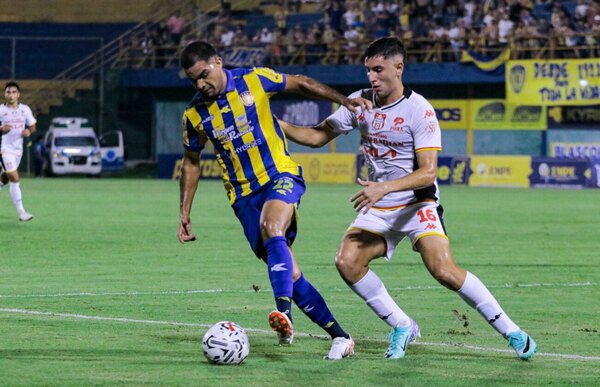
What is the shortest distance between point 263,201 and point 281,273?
74 centimetres

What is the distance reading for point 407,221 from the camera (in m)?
9.16

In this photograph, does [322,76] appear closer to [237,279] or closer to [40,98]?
[40,98]

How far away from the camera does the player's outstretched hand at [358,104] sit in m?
8.98

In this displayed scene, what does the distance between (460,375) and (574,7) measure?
40127 millimetres

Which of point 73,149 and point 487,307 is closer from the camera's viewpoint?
point 487,307

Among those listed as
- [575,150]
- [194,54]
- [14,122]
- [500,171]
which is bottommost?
[500,171]

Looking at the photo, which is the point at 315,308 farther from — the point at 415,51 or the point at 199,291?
the point at 415,51

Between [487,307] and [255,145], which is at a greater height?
[255,145]

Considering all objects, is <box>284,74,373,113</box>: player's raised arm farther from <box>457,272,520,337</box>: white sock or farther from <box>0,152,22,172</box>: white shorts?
<box>0,152,22,172</box>: white shorts

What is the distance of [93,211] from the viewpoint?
2817cm

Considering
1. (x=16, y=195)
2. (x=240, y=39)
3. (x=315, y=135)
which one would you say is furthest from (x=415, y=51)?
(x=315, y=135)

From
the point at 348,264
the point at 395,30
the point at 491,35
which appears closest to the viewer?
the point at 348,264

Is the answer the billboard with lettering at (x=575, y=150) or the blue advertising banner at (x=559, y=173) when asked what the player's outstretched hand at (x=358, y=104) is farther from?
the billboard with lettering at (x=575, y=150)

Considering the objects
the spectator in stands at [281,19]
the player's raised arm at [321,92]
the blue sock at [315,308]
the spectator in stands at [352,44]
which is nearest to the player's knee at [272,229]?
the blue sock at [315,308]
